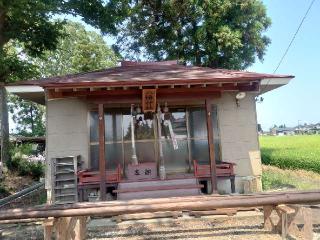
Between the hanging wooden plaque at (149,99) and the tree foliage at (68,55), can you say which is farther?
the tree foliage at (68,55)

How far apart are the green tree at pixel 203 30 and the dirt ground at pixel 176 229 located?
13.5 m

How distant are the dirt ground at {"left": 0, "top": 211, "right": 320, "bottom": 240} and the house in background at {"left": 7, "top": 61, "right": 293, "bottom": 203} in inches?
57.9

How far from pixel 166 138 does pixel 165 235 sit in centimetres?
384

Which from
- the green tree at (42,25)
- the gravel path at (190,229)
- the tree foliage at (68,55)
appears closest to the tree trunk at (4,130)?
the green tree at (42,25)

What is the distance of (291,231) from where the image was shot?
5508 millimetres

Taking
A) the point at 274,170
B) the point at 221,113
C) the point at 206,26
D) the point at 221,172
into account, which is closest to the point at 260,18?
the point at 206,26

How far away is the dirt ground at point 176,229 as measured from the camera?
5.74 m

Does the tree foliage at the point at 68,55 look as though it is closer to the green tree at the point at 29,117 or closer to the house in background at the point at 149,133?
the green tree at the point at 29,117

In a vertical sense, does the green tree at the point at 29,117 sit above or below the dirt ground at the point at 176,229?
above

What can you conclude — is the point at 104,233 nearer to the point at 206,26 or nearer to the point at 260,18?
the point at 206,26

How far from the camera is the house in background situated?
8.26 metres

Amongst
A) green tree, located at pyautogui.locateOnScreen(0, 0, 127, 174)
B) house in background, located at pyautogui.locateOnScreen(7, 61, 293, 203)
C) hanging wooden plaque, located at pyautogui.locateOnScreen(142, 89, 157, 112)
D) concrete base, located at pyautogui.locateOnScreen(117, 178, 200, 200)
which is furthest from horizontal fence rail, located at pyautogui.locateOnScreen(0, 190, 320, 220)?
green tree, located at pyautogui.locateOnScreen(0, 0, 127, 174)

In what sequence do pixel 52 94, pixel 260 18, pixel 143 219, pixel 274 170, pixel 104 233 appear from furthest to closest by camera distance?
pixel 260 18
pixel 274 170
pixel 52 94
pixel 143 219
pixel 104 233

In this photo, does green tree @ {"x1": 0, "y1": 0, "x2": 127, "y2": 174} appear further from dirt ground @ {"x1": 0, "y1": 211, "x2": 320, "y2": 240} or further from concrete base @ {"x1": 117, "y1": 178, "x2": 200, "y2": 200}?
dirt ground @ {"x1": 0, "y1": 211, "x2": 320, "y2": 240}
